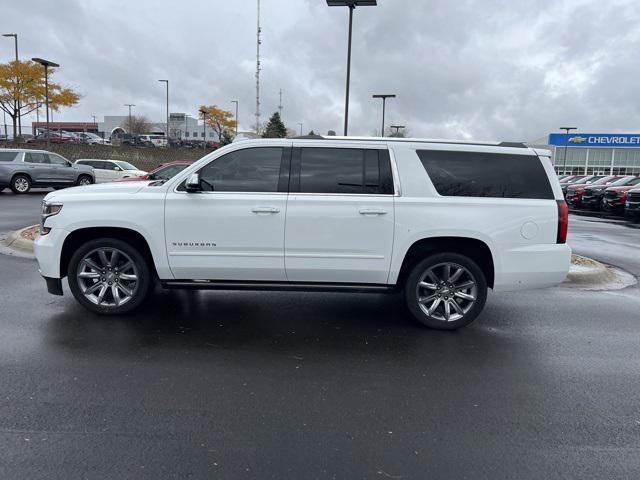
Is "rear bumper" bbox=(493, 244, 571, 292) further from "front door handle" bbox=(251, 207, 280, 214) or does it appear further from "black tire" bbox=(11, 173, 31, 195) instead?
"black tire" bbox=(11, 173, 31, 195)

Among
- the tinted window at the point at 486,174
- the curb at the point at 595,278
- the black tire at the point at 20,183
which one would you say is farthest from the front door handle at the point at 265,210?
the black tire at the point at 20,183

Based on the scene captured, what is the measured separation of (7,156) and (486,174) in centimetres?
2170

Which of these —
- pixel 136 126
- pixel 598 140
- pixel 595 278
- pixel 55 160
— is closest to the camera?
pixel 595 278

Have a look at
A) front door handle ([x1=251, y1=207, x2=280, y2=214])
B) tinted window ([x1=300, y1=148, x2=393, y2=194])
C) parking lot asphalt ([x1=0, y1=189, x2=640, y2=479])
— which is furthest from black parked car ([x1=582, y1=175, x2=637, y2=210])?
front door handle ([x1=251, y1=207, x2=280, y2=214])

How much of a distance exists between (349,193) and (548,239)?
2.03 meters

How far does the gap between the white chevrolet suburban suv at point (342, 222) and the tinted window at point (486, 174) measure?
0.04ft

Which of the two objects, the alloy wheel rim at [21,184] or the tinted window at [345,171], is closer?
the tinted window at [345,171]

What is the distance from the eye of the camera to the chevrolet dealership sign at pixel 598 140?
7056cm

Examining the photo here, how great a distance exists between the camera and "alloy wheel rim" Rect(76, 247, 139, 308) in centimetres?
538

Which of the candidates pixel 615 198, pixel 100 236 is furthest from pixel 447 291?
pixel 615 198

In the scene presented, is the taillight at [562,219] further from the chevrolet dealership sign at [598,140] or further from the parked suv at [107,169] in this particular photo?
the chevrolet dealership sign at [598,140]

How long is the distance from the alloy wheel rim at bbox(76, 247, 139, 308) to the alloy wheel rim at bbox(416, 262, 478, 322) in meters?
2.98

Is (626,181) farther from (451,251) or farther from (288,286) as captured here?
(288,286)

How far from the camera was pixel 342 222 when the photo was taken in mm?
5086
